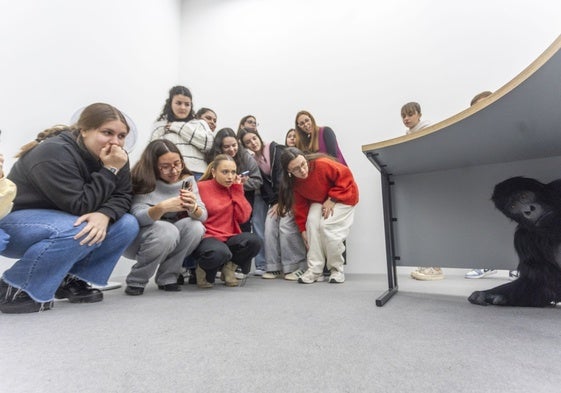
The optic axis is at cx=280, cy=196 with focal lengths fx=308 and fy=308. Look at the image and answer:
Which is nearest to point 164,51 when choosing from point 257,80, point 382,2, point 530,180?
point 257,80

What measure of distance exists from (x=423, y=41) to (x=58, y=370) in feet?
9.20

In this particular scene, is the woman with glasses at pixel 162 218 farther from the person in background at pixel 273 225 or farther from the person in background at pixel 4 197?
the person in background at pixel 273 225

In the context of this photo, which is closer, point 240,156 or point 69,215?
point 69,215

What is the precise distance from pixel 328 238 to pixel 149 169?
963 mm

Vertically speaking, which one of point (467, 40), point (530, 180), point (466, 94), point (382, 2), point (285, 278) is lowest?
A: point (285, 278)

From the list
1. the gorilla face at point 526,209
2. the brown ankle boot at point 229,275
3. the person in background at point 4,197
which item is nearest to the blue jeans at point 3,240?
the person in background at point 4,197

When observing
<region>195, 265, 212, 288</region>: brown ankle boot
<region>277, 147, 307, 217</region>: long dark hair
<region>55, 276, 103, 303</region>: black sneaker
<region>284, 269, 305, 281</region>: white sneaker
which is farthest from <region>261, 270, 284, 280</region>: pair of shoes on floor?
<region>55, 276, 103, 303</region>: black sneaker

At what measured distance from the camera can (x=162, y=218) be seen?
144cm

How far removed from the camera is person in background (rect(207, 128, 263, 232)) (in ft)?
5.97

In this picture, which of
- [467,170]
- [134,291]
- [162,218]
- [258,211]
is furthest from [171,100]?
[467,170]

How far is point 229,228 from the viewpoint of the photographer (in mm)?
1605

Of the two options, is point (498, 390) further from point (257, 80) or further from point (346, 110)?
point (257, 80)

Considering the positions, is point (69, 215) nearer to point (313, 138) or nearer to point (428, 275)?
point (313, 138)

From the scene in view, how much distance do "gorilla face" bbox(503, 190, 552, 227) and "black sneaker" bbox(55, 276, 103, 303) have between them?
4.88ft
